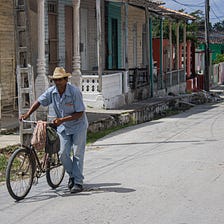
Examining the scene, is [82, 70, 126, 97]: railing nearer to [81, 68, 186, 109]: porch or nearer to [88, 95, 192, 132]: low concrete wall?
[81, 68, 186, 109]: porch

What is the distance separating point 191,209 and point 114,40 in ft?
60.8

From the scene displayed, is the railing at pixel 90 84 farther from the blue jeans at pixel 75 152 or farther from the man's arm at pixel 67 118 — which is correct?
the man's arm at pixel 67 118

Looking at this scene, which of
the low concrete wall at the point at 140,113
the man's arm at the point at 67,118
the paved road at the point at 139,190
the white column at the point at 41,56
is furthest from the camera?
the low concrete wall at the point at 140,113

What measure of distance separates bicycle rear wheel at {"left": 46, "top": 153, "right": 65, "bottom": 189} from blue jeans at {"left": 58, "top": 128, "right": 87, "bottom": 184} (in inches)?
7.4

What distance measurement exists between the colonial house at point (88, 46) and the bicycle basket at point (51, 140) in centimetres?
393

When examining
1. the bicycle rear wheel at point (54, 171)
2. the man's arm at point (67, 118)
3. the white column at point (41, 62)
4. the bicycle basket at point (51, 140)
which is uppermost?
the white column at point (41, 62)

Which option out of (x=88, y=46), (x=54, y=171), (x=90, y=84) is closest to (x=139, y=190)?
(x=54, y=171)

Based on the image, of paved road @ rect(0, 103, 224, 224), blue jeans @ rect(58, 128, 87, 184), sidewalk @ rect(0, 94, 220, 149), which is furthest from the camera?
sidewalk @ rect(0, 94, 220, 149)

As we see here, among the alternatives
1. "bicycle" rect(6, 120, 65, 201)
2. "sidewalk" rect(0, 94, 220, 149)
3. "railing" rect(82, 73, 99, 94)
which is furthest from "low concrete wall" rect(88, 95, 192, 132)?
"bicycle" rect(6, 120, 65, 201)

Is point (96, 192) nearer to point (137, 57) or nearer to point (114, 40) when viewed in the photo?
point (114, 40)

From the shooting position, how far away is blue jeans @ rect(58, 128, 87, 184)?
784cm

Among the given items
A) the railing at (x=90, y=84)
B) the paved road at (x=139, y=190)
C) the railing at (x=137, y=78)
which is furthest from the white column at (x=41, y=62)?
the railing at (x=137, y=78)

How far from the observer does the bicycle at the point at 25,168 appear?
733 cm

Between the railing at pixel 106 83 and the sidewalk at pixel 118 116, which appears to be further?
the railing at pixel 106 83
